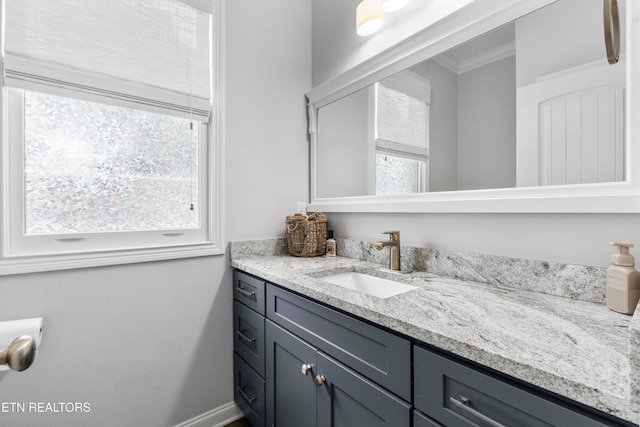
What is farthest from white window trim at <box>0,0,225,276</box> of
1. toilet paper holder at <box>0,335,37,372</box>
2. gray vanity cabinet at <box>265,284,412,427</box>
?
toilet paper holder at <box>0,335,37,372</box>

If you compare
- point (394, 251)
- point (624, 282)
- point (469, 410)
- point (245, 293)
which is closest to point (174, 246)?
point (245, 293)

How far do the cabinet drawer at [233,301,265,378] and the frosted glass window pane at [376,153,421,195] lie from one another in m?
0.90

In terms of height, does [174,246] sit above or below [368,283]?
above

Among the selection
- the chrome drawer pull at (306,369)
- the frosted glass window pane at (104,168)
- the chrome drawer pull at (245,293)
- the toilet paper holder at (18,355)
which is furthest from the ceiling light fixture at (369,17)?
the toilet paper holder at (18,355)

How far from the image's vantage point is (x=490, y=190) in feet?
3.75

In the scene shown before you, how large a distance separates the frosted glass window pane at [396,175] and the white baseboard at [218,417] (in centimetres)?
146

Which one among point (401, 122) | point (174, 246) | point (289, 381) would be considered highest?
point (401, 122)

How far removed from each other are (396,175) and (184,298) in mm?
1253

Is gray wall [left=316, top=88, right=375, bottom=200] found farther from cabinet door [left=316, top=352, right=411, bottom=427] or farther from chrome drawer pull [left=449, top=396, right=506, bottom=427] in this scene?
chrome drawer pull [left=449, top=396, right=506, bottom=427]

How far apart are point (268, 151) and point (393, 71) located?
834mm

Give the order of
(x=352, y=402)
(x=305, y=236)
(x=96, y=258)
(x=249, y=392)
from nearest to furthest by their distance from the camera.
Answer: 1. (x=352, y=402)
2. (x=96, y=258)
3. (x=249, y=392)
4. (x=305, y=236)

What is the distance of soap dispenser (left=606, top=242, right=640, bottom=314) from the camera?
77 cm

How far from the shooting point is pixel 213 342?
5.37ft

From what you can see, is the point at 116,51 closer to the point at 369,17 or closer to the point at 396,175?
the point at 369,17
